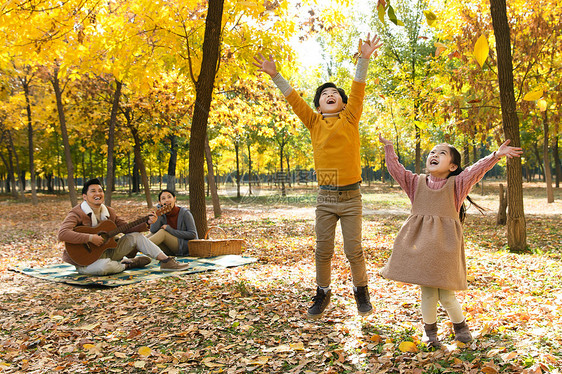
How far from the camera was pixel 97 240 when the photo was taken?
5.98 meters

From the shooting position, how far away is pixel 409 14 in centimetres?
2195

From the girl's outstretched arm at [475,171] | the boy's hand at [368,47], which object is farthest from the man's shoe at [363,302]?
Result: the boy's hand at [368,47]

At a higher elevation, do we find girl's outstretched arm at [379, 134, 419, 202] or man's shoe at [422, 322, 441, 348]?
girl's outstretched arm at [379, 134, 419, 202]

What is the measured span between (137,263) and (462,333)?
5.11m

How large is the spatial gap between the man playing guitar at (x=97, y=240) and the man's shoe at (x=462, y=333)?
4356 mm

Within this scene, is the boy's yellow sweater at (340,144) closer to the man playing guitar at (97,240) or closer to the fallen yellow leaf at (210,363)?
the fallen yellow leaf at (210,363)

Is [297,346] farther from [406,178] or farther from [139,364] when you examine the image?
[406,178]

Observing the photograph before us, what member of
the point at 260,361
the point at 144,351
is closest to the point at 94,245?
the point at 144,351

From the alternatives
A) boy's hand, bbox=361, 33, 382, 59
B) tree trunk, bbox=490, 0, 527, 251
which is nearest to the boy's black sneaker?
boy's hand, bbox=361, 33, 382, 59

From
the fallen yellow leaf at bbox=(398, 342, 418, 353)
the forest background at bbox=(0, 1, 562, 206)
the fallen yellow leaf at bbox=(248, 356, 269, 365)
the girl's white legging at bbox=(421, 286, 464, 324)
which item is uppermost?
the forest background at bbox=(0, 1, 562, 206)

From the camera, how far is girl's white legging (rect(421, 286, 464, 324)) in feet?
11.0

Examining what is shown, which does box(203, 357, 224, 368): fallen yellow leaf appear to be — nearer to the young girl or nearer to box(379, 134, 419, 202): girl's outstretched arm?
the young girl

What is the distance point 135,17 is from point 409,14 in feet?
56.7

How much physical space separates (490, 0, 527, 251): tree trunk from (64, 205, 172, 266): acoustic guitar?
619 cm
